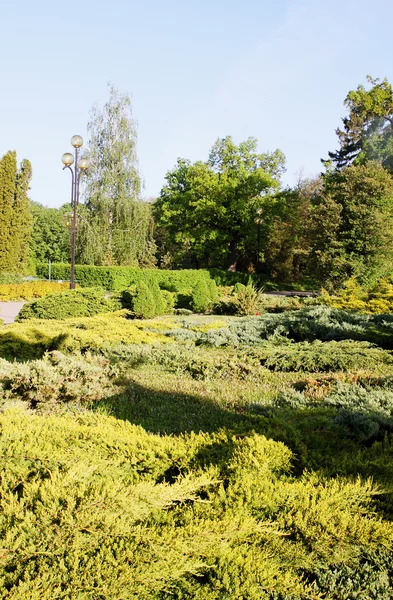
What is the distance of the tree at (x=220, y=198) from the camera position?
1143 inches

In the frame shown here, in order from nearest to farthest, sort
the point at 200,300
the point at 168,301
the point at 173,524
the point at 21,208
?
A: the point at 173,524 → the point at 200,300 → the point at 168,301 → the point at 21,208

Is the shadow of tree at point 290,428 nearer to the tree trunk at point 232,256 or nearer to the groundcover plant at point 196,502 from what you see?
the groundcover plant at point 196,502

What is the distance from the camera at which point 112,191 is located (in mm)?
24750

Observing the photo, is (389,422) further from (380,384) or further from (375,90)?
(375,90)

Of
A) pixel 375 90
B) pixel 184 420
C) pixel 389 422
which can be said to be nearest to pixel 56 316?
pixel 184 420

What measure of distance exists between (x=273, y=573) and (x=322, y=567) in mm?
326

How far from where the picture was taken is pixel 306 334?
921 cm

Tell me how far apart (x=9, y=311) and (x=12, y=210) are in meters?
10.6

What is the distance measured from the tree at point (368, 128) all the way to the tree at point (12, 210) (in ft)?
71.9

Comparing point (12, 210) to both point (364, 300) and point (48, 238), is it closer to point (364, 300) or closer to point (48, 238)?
point (364, 300)

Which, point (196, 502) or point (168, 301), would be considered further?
point (168, 301)

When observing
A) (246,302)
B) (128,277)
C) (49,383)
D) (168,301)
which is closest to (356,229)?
(246,302)

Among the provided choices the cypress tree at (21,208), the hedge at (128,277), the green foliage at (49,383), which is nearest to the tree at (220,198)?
the hedge at (128,277)

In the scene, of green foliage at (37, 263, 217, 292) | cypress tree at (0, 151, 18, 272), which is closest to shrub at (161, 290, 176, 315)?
green foliage at (37, 263, 217, 292)
